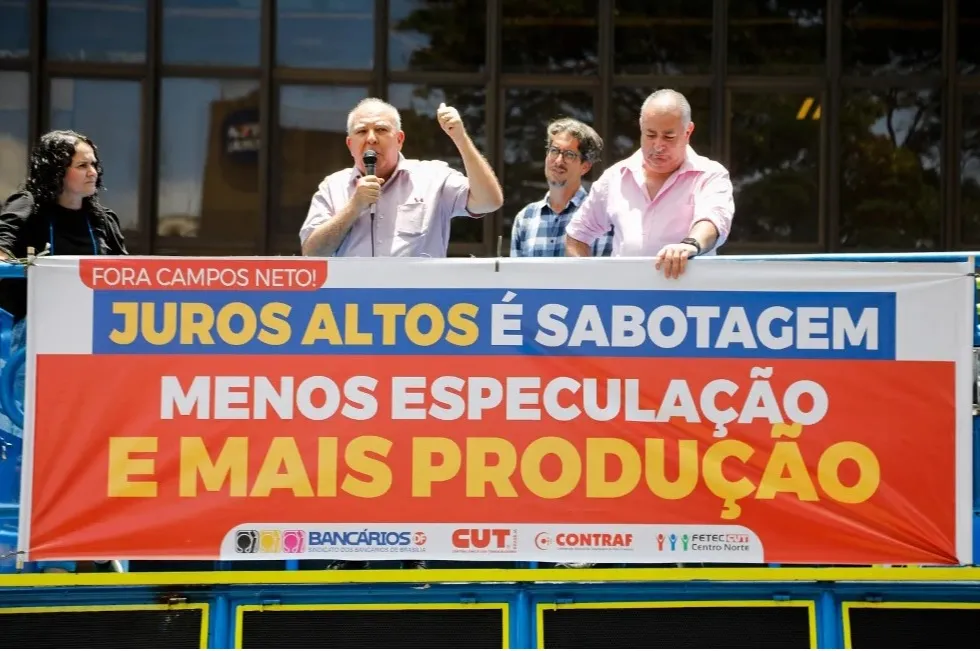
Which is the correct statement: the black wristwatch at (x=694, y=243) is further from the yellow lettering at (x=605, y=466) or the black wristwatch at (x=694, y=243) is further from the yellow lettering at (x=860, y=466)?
the yellow lettering at (x=860, y=466)

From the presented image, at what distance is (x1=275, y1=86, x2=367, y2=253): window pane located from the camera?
1010cm

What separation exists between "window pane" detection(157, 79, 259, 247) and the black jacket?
435 centimetres

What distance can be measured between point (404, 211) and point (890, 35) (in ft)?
20.3

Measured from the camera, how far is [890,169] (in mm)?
10188

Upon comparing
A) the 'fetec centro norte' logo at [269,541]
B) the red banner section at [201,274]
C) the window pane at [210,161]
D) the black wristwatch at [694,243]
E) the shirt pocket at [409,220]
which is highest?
the window pane at [210,161]

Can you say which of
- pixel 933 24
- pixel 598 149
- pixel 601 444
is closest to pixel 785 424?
pixel 601 444

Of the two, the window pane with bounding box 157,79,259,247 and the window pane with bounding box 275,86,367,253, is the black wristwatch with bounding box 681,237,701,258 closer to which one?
the window pane with bounding box 275,86,367,253

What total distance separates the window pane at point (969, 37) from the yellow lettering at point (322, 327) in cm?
724

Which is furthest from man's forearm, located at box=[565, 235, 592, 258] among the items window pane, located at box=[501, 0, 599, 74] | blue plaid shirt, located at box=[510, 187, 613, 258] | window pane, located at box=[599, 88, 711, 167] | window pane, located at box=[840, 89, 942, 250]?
window pane, located at box=[840, 89, 942, 250]

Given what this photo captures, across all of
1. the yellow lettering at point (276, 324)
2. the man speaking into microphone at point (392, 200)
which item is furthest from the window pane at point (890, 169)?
the yellow lettering at point (276, 324)

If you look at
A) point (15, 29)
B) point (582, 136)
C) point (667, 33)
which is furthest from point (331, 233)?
point (15, 29)

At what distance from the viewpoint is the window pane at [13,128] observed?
32.6 ft

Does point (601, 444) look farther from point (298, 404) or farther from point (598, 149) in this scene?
point (598, 149)

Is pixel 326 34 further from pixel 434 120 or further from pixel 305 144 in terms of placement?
pixel 434 120
